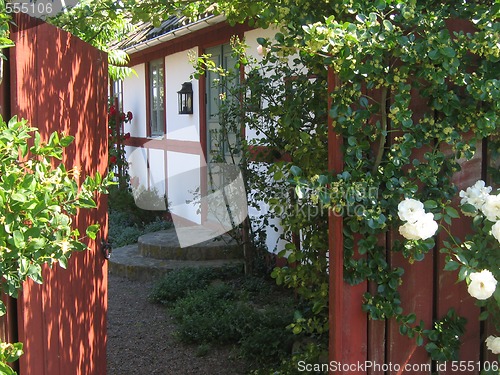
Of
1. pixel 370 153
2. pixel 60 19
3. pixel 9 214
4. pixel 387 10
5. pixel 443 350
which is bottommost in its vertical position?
pixel 443 350

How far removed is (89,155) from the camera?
11.4 feet

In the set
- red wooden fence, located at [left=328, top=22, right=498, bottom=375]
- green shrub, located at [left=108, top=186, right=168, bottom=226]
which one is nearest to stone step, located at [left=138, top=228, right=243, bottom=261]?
green shrub, located at [left=108, top=186, right=168, bottom=226]

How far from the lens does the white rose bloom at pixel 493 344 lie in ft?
8.90

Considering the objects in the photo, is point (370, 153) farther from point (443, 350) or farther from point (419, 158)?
point (443, 350)

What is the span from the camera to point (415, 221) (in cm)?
Result: 245

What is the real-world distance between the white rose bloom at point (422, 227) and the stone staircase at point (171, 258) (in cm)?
453

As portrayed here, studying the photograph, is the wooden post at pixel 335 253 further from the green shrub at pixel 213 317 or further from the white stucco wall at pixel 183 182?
the white stucco wall at pixel 183 182

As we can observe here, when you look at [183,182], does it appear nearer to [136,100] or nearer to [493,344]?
[136,100]

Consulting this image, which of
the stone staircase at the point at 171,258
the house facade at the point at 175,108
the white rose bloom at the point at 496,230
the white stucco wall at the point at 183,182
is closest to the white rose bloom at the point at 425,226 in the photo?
the white rose bloom at the point at 496,230

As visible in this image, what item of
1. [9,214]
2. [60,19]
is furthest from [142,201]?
[9,214]

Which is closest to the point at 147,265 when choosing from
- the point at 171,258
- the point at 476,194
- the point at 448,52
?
the point at 171,258

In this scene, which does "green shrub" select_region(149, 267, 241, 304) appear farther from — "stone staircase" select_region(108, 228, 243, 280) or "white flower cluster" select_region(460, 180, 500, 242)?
"white flower cluster" select_region(460, 180, 500, 242)

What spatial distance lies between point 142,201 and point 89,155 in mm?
7284

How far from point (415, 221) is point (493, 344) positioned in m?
0.73
